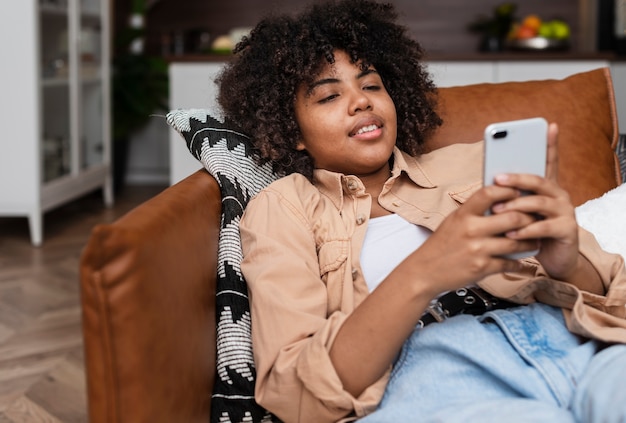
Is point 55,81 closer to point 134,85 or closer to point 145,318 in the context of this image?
point 134,85

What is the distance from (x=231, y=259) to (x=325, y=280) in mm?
147

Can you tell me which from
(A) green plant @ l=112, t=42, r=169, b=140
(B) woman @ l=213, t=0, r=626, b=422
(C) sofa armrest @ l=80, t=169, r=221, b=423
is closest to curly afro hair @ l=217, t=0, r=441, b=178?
(B) woman @ l=213, t=0, r=626, b=422

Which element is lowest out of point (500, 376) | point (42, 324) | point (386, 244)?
point (42, 324)

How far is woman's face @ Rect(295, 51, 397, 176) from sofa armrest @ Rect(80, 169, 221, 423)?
0.35 metres

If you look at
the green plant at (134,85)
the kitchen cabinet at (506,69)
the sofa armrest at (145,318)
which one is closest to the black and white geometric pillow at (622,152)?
the sofa armrest at (145,318)

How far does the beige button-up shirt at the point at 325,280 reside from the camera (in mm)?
1082

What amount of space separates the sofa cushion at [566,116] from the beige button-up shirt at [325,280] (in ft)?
0.82

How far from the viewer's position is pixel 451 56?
312 centimetres

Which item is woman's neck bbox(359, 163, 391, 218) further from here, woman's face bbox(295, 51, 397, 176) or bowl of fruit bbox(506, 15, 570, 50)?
bowl of fruit bbox(506, 15, 570, 50)

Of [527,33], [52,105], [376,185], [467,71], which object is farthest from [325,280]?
[527,33]

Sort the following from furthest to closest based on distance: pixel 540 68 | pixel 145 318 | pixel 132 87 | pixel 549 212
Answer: pixel 132 87, pixel 540 68, pixel 549 212, pixel 145 318

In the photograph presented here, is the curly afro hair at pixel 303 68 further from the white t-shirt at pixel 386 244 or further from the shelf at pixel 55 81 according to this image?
the shelf at pixel 55 81

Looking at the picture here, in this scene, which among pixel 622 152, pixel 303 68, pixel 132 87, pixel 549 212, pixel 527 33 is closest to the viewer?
pixel 549 212

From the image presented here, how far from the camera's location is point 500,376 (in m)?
1.04
